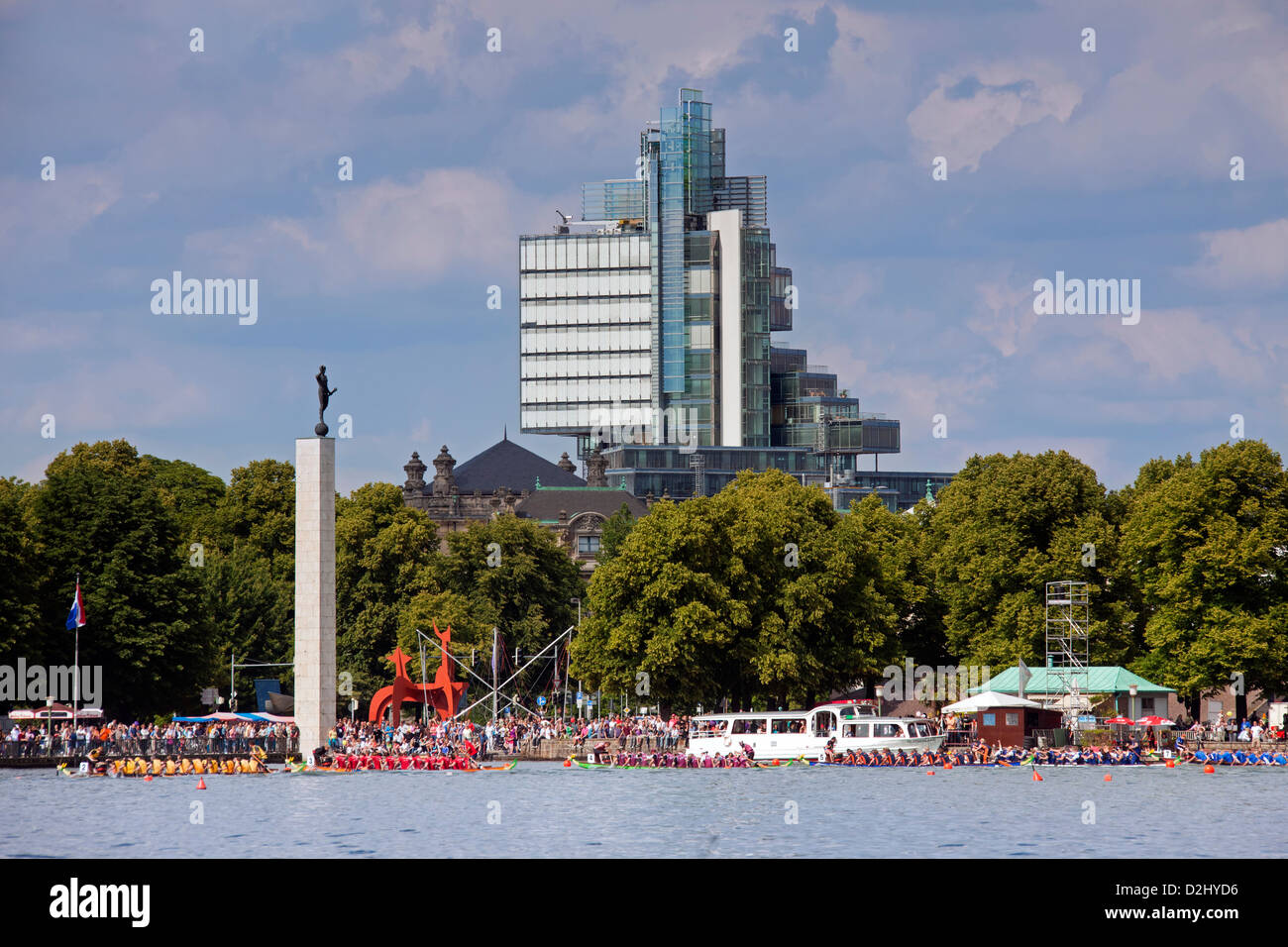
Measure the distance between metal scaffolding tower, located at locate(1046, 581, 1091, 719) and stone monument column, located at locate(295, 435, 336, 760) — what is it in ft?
111

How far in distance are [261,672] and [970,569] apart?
48.0 meters

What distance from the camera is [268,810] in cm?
5219

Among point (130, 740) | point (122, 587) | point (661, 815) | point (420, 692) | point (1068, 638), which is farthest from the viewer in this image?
point (420, 692)

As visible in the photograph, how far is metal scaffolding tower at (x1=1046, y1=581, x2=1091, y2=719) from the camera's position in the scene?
7900 cm

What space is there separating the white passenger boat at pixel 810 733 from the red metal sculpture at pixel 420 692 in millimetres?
15018

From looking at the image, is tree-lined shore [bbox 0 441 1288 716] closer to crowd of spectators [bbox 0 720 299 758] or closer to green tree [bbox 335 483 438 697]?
crowd of spectators [bbox 0 720 299 758]

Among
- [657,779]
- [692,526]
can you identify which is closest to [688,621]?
[692,526]

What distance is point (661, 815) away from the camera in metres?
50.8

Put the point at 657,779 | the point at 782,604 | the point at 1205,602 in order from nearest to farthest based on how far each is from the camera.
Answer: the point at 657,779 → the point at 1205,602 → the point at 782,604

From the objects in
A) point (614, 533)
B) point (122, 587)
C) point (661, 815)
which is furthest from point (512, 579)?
point (661, 815)

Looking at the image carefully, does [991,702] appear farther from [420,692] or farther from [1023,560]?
[420,692]

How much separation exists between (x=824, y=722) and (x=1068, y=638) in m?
12.8

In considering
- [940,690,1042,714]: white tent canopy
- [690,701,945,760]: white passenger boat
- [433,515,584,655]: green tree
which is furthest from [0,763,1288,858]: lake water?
[433,515,584,655]: green tree
